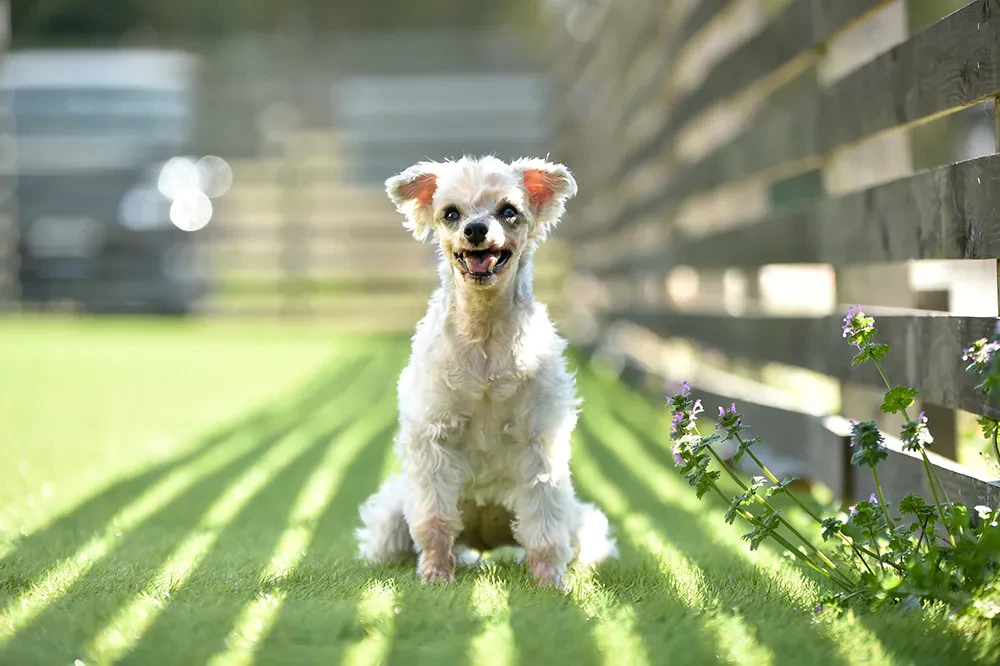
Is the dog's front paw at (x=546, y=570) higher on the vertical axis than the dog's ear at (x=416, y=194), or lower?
lower

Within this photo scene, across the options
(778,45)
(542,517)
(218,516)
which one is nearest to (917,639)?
(542,517)

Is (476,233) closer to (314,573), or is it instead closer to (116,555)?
(314,573)

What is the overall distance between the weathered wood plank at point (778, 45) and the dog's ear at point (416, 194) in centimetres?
144

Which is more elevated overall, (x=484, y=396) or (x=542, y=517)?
(x=484, y=396)

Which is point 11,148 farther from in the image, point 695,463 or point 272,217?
point 695,463

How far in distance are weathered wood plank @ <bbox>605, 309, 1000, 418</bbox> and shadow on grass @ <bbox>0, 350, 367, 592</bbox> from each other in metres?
2.15

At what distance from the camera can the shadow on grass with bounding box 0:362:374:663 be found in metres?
2.08

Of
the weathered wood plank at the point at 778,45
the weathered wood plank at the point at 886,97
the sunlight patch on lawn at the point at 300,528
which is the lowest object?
the sunlight patch on lawn at the point at 300,528

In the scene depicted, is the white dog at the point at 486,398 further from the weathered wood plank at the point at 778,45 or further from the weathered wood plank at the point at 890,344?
the weathered wood plank at the point at 778,45

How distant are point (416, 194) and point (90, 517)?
157 centimetres

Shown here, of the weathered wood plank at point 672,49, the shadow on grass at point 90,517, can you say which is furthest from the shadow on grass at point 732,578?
the weathered wood plank at point 672,49

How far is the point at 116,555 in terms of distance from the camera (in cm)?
298

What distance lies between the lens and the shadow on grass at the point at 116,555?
82.0 inches

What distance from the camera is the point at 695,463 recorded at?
2.44m
